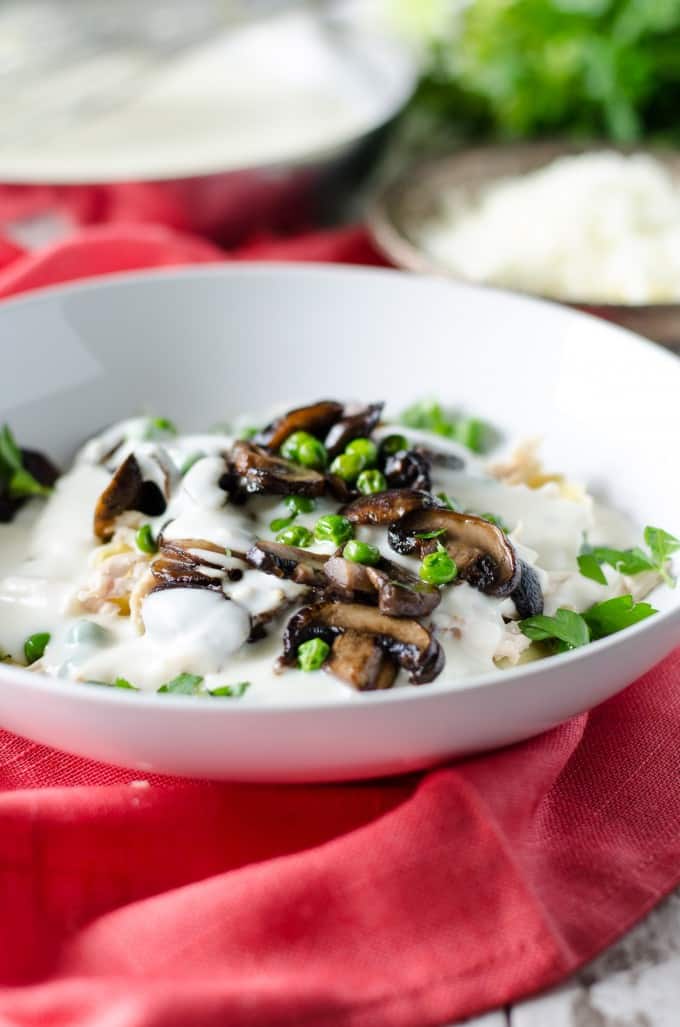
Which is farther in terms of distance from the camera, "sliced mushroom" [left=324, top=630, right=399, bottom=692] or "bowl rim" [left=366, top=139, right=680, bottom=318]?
"bowl rim" [left=366, top=139, right=680, bottom=318]

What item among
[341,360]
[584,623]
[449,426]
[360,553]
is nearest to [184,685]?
[360,553]

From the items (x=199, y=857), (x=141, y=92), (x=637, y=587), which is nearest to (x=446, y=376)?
(x=637, y=587)

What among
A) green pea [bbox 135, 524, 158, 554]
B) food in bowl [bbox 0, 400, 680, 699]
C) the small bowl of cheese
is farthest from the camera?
the small bowl of cheese

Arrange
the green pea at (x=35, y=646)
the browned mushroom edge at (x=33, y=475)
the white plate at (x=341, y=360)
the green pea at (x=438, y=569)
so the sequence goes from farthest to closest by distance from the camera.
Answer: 1. the white plate at (x=341, y=360)
2. the browned mushroom edge at (x=33, y=475)
3. the green pea at (x=35, y=646)
4. the green pea at (x=438, y=569)

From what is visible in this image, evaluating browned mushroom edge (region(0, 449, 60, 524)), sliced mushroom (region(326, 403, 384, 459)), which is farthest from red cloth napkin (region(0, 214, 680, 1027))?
sliced mushroom (region(326, 403, 384, 459))

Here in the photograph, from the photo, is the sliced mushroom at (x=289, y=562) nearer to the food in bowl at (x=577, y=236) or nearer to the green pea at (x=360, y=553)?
the green pea at (x=360, y=553)

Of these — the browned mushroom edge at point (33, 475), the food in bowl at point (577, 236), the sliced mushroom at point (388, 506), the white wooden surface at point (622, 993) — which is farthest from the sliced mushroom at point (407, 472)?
the food in bowl at point (577, 236)

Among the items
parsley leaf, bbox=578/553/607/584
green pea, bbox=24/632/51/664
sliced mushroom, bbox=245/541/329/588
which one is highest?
sliced mushroom, bbox=245/541/329/588

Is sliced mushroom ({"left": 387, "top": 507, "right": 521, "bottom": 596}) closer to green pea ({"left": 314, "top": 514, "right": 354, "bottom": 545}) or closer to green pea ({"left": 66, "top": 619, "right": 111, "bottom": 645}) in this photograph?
green pea ({"left": 314, "top": 514, "right": 354, "bottom": 545})
